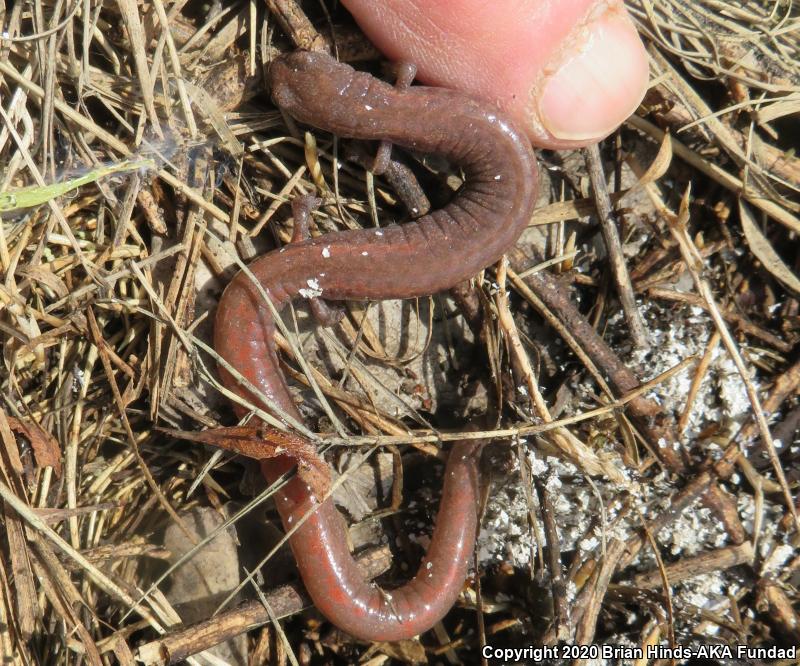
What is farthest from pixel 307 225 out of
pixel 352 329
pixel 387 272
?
pixel 352 329

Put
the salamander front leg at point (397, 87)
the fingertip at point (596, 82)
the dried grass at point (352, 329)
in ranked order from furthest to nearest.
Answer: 1. the salamander front leg at point (397, 87)
2. the dried grass at point (352, 329)
3. the fingertip at point (596, 82)

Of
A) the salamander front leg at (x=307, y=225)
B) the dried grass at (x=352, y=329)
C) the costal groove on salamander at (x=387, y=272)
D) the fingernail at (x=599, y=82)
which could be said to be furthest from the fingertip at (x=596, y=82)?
the salamander front leg at (x=307, y=225)

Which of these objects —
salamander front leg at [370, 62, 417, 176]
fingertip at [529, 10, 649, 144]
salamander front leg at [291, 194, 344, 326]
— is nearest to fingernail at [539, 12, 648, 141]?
fingertip at [529, 10, 649, 144]

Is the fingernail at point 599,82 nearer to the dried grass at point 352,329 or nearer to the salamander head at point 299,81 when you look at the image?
the dried grass at point 352,329

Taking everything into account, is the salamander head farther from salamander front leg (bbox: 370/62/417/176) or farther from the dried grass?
salamander front leg (bbox: 370/62/417/176)

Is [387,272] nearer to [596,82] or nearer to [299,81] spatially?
[299,81]

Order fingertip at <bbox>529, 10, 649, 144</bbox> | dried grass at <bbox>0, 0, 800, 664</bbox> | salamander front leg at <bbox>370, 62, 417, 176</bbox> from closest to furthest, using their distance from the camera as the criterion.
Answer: fingertip at <bbox>529, 10, 649, 144</bbox>
dried grass at <bbox>0, 0, 800, 664</bbox>
salamander front leg at <bbox>370, 62, 417, 176</bbox>
